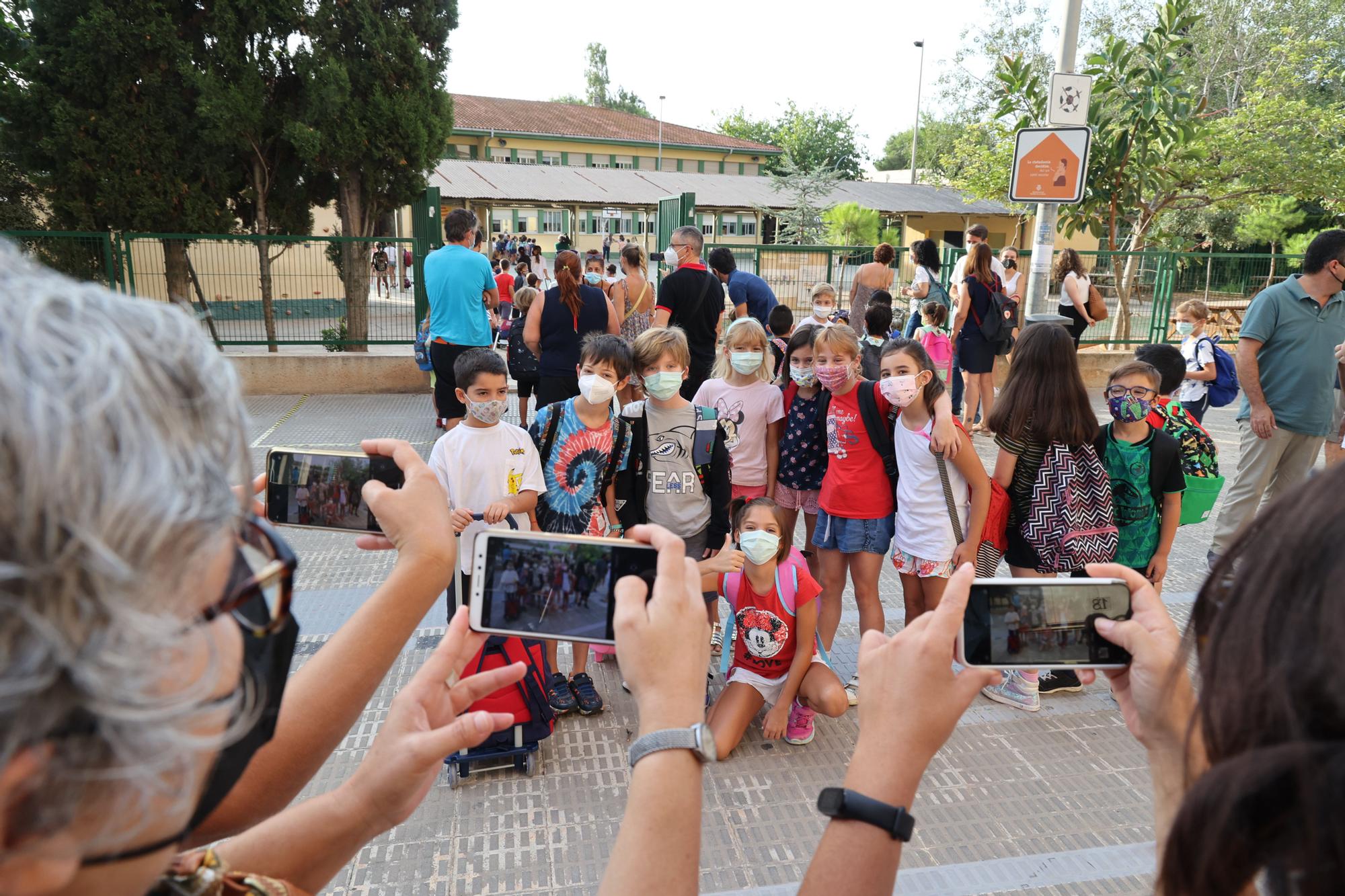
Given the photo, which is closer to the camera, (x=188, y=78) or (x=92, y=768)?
(x=92, y=768)

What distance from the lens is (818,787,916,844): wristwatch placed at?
1011 mm

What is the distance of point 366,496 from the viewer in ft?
4.67

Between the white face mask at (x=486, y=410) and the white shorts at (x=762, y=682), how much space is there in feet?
4.86

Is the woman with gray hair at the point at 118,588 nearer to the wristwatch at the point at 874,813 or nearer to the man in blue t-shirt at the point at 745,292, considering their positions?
the wristwatch at the point at 874,813

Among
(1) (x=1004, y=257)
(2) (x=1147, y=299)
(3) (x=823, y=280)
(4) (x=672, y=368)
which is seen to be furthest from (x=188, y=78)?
(2) (x=1147, y=299)

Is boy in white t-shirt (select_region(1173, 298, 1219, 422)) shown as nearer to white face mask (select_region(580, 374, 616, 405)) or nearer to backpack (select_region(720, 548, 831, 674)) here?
backpack (select_region(720, 548, 831, 674))

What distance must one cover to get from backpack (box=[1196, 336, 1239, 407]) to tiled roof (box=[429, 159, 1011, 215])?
2530 centimetres

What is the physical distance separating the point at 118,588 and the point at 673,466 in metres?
3.07

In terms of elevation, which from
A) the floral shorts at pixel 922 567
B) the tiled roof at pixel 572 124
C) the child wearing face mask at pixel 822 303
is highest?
the tiled roof at pixel 572 124

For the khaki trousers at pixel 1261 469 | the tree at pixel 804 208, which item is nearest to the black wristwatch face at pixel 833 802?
the khaki trousers at pixel 1261 469

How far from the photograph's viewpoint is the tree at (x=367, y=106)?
32.0ft

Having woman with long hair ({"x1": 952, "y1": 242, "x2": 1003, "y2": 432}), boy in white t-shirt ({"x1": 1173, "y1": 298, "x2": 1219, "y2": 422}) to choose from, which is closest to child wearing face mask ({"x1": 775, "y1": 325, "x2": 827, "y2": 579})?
boy in white t-shirt ({"x1": 1173, "y1": 298, "x2": 1219, "y2": 422})

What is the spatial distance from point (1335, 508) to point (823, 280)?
10764 millimetres

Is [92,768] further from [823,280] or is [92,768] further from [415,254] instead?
[823,280]
